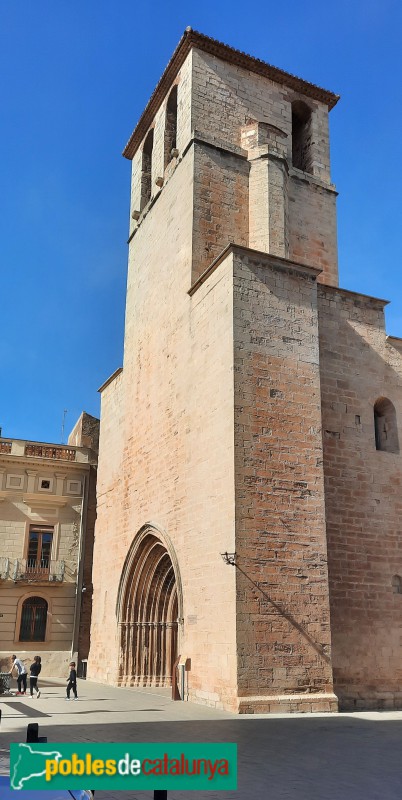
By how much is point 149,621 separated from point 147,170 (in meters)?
11.5

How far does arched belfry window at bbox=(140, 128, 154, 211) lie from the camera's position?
18.0m

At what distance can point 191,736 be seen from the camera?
704 cm

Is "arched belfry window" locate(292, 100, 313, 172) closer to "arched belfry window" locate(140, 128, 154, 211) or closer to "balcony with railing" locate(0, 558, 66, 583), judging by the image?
"arched belfry window" locate(140, 128, 154, 211)

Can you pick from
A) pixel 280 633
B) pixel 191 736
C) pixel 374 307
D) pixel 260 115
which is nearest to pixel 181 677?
pixel 280 633

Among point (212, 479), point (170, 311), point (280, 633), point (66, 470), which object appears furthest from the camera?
point (66, 470)

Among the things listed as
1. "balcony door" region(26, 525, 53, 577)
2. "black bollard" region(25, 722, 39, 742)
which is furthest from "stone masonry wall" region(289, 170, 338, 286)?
"black bollard" region(25, 722, 39, 742)

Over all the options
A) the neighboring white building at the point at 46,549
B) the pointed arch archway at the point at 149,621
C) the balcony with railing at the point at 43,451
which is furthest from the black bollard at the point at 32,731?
the balcony with railing at the point at 43,451

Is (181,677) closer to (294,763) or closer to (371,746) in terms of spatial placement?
(371,746)

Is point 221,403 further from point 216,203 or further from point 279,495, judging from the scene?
point 216,203

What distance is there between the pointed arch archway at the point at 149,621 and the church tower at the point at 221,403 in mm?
42

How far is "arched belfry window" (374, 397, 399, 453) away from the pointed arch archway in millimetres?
4846

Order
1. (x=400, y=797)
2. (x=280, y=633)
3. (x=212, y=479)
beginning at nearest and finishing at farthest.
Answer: (x=400, y=797)
(x=280, y=633)
(x=212, y=479)

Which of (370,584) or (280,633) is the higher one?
(370,584)

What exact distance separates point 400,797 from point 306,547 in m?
5.55
